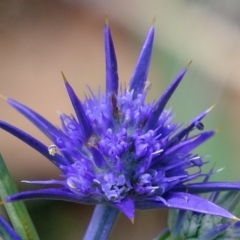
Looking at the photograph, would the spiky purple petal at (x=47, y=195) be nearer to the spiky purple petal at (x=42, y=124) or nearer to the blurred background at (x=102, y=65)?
the spiky purple petal at (x=42, y=124)

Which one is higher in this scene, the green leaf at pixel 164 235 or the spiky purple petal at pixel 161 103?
the spiky purple petal at pixel 161 103

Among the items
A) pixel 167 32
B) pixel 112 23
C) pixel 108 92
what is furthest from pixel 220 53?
pixel 108 92

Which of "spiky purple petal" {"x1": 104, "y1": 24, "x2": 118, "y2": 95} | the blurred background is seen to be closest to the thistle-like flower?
"spiky purple petal" {"x1": 104, "y1": 24, "x2": 118, "y2": 95}

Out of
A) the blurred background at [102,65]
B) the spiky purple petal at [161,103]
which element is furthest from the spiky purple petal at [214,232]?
the blurred background at [102,65]

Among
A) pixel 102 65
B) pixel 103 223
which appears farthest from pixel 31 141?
pixel 102 65

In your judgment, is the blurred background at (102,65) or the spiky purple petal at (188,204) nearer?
the spiky purple petal at (188,204)

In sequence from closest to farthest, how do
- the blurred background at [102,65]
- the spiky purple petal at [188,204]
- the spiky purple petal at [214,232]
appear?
the spiky purple petal at [188,204] < the spiky purple petal at [214,232] < the blurred background at [102,65]

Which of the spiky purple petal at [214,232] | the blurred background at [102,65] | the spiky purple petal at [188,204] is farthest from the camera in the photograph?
the blurred background at [102,65]
